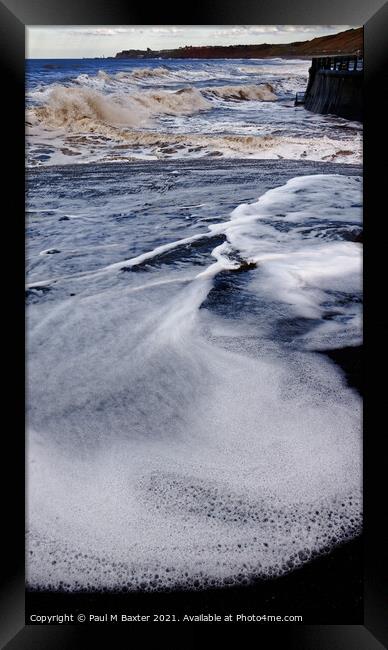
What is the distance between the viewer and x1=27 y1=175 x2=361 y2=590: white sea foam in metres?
1.45

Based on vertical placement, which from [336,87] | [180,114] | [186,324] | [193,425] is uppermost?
[336,87]

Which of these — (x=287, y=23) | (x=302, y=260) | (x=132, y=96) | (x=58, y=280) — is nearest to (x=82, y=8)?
(x=132, y=96)

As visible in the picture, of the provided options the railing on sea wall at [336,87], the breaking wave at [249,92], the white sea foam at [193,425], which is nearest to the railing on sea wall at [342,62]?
the railing on sea wall at [336,87]

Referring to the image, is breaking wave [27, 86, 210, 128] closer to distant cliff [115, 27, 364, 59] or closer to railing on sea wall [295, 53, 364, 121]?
distant cliff [115, 27, 364, 59]

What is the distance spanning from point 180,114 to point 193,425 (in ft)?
3.33

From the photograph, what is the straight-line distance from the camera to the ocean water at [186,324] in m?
1.47

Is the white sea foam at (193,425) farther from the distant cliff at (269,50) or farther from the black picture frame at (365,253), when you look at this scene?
the distant cliff at (269,50)

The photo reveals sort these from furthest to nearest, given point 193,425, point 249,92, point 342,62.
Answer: point 249,92 < point 342,62 < point 193,425

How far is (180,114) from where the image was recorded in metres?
1.82

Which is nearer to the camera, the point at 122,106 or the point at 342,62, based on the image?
the point at 342,62

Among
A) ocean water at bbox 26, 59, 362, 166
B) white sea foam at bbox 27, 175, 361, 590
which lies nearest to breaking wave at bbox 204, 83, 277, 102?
ocean water at bbox 26, 59, 362, 166

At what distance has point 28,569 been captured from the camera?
148 centimetres

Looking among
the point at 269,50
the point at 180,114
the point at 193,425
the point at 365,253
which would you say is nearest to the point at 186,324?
the point at 193,425

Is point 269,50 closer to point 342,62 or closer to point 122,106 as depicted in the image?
point 342,62
